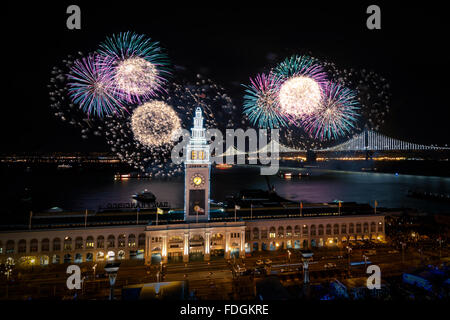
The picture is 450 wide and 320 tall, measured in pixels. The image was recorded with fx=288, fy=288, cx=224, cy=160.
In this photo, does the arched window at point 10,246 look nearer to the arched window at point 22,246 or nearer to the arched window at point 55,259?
the arched window at point 22,246

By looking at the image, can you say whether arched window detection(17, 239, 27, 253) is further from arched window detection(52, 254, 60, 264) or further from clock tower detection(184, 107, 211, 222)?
clock tower detection(184, 107, 211, 222)

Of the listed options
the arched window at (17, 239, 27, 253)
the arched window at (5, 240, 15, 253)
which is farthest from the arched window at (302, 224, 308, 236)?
the arched window at (5, 240, 15, 253)

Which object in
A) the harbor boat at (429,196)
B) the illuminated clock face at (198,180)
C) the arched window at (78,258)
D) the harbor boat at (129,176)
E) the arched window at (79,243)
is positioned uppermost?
the illuminated clock face at (198,180)

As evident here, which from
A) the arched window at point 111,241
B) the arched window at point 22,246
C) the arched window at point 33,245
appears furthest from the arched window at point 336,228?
the arched window at point 22,246

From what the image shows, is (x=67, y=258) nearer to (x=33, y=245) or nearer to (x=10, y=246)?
(x=33, y=245)

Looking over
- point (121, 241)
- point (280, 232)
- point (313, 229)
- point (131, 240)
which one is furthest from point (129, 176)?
point (313, 229)

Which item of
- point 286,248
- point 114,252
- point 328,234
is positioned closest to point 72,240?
point 114,252

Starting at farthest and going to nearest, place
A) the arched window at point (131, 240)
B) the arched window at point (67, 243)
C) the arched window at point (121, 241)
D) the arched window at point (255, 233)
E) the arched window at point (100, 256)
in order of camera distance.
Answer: the arched window at point (255, 233)
the arched window at point (131, 240)
the arched window at point (121, 241)
the arched window at point (100, 256)
the arched window at point (67, 243)
